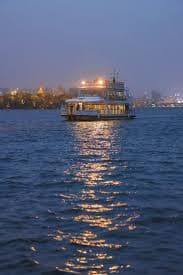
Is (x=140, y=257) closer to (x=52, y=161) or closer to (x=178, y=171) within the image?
(x=178, y=171)

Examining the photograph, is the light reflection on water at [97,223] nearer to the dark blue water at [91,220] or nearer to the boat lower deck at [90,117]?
the dark blue water at [91,220]

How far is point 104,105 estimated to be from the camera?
95125mm

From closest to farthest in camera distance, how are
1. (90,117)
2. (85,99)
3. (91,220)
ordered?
(91,220)
(85,99)
(90,117)

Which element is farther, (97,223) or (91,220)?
(91,220)

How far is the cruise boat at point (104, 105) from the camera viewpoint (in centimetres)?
9400

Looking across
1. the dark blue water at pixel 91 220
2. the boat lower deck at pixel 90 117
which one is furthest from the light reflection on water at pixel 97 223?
the boat lower deck at pixel 90 117

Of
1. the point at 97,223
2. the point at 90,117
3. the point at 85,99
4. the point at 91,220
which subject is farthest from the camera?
the point at 90,117

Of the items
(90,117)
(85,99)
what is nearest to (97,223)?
(85,99)

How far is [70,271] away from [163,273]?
1.70 meters

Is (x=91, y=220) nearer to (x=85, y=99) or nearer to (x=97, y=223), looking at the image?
(x=97, y=223)

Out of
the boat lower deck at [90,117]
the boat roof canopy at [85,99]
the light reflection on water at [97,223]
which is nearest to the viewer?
the light reflection on water at [97,223]

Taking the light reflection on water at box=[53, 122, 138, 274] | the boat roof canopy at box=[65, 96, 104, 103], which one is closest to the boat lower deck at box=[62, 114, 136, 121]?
the boat roof canopy at box=[65, 96, 104, 103]

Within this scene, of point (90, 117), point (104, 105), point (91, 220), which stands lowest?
Answer: point (91, 220)

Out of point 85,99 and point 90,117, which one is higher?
point 85,99
